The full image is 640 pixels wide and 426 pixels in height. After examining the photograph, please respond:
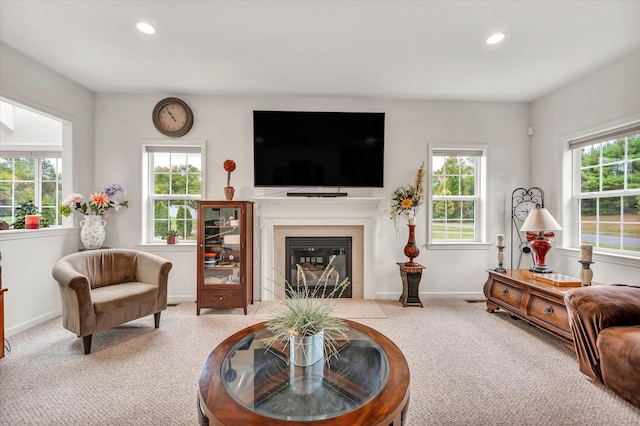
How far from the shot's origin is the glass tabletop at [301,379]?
111 centimetres

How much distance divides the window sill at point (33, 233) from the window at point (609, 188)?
5784mm

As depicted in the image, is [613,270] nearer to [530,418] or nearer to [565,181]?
[565,181]

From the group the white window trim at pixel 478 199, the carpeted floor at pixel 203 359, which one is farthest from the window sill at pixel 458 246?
the carpeted floor at pixel 203 359

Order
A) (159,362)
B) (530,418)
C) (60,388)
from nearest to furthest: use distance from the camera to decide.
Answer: (530,418) → (60,388) → (159,362)

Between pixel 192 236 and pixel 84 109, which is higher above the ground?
pixel 84 109

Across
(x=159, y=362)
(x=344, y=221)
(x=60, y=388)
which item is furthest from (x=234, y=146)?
(x=60, y=388)

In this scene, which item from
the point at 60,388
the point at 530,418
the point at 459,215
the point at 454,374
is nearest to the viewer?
the point at 530,418

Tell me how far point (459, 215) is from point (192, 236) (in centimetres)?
359

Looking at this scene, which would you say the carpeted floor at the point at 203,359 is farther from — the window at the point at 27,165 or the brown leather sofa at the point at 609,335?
the window at the point at 27,165

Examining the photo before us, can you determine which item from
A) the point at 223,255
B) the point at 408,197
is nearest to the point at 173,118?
the point at 223,255

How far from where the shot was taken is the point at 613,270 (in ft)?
9.36

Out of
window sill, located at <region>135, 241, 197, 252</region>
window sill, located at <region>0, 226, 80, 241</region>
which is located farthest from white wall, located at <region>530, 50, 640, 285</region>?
window sill, located at <region>0, 226, 80, 241</region>

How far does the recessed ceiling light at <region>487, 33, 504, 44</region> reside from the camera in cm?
240

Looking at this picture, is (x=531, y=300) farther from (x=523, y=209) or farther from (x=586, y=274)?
(x=523, y=209)
